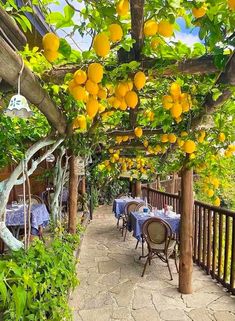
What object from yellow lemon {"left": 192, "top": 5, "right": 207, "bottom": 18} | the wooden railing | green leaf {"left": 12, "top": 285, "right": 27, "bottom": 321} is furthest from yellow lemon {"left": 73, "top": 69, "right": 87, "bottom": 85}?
the wooden railing

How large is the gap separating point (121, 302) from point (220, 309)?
4.04ft

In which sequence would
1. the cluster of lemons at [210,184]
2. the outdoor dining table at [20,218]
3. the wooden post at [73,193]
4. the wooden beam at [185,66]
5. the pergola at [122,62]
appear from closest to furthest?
the pergola at [122,62] → the wooden beam at [185,66] → the cluster of lemons at [210,184] → the wooden post at [73,193] → the outdoor dining table at [20,218]

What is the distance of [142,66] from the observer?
1.70m

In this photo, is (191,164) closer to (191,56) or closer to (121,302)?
(121,302)

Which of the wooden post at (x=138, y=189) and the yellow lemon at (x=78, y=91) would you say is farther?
the wooden post at (x=138, y=189)

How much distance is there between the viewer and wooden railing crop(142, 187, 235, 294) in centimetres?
444

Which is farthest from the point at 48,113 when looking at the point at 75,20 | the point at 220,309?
the point at 220,309

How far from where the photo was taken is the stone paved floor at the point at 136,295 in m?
3.60

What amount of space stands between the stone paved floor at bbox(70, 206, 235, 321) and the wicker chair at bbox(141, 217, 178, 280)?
0.33 m

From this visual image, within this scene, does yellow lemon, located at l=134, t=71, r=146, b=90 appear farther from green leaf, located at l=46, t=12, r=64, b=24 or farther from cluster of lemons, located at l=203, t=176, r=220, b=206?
cluster of lemons, located at l=203, t=176, r=220, b=206

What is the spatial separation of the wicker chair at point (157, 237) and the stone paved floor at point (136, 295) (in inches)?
13.1

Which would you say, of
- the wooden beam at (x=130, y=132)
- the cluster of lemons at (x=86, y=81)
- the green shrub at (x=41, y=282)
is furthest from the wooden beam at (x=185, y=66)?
the wooden beam at (x=130, y=132)

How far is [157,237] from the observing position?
518 cm

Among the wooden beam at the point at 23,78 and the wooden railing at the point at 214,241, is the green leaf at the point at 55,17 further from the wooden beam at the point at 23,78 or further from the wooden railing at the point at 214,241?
the wooden railing at the point at 214,241
